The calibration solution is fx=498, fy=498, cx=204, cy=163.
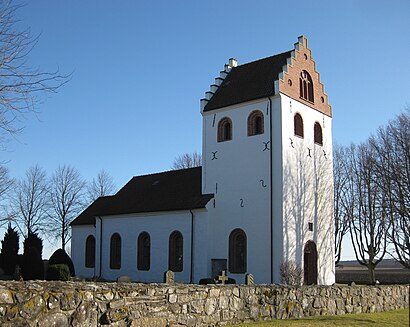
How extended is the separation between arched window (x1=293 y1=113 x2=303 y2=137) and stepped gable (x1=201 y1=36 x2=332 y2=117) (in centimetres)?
103

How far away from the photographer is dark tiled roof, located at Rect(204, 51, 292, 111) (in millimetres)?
28406

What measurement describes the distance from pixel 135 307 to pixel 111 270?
25.7 m

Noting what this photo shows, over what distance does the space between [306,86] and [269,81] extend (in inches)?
113

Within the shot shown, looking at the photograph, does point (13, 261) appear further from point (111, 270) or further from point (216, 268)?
point (216, 268)

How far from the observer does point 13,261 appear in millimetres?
35062

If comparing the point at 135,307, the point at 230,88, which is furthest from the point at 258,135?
the point at 135,307

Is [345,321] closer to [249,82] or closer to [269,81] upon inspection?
[269,81]

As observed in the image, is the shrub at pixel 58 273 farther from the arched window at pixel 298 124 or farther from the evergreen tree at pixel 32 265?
the arched window at pixel 298 124

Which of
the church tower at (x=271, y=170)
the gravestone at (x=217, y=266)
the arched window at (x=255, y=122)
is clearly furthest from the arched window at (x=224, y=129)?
the gravestone at (x=217, y=266)

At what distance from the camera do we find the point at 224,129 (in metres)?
29.8

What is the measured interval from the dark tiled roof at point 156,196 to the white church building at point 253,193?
0.13 metres

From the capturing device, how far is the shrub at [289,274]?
25141 mm

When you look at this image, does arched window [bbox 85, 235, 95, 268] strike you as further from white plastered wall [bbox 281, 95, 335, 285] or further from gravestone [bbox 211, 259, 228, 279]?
white plastered wall [bbox 281, 95, 335, 285]

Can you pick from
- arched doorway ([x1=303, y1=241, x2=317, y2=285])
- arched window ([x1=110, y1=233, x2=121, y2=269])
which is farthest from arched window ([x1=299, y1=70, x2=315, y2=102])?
arched window ([x1=110, y1=233, x2=121, y2=269])
